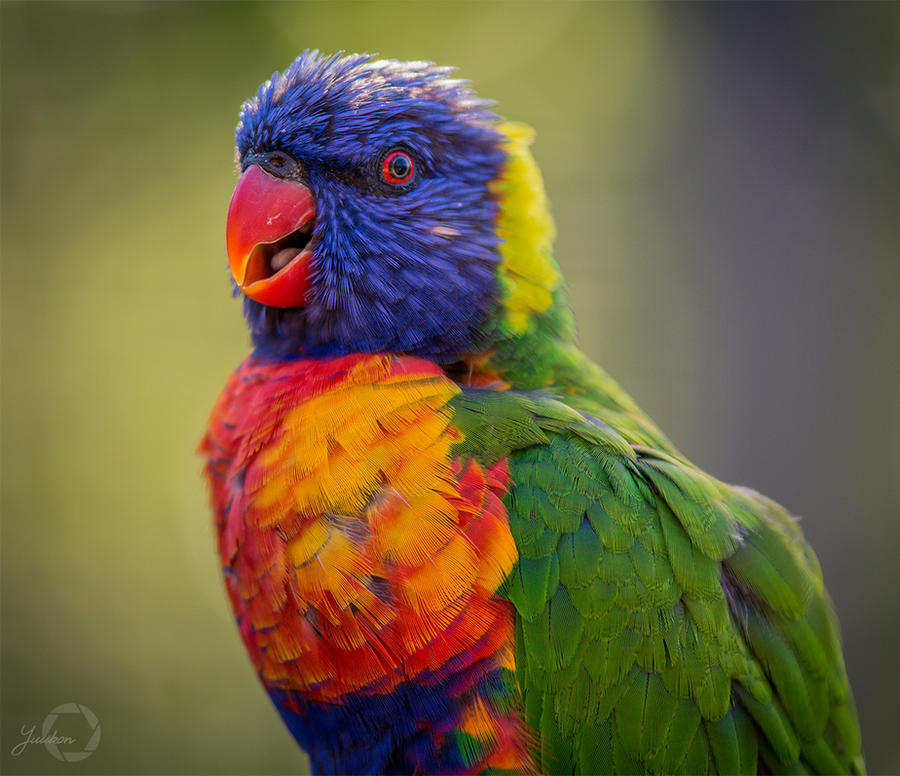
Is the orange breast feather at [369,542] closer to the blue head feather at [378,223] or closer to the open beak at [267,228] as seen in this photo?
the blue head feather at [378,223]

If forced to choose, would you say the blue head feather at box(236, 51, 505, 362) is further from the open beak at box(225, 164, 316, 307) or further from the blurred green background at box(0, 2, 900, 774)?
the blurred green background at box(0, 2, 900, 774)

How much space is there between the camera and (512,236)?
1.74 m

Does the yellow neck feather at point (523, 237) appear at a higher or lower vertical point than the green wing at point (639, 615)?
higher

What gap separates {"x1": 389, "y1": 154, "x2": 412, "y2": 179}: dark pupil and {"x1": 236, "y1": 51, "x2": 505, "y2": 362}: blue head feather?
2cm

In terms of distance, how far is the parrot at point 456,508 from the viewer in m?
1.36

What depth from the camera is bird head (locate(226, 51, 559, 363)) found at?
5.27 feet

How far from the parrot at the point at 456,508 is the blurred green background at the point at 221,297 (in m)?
1.46

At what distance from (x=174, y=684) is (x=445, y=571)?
11.8 ft

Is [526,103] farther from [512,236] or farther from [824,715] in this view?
[824,715]

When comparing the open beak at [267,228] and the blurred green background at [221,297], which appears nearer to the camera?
the open beak at [267,228]
